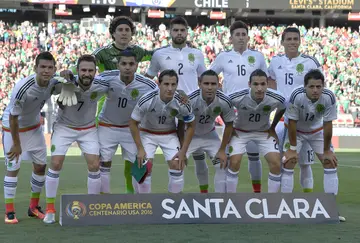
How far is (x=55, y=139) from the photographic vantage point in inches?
295

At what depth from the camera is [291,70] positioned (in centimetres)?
863

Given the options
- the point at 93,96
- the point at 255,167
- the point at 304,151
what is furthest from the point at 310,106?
the point at 93,96

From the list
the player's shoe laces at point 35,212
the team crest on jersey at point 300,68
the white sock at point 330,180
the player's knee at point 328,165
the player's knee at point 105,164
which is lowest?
the player's shoe laces at point 35,212

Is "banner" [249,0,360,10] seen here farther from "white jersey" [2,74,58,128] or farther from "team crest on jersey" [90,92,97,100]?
"white jersey" [2,74,58,128]

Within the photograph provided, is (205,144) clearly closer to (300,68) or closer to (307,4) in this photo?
(300,68)

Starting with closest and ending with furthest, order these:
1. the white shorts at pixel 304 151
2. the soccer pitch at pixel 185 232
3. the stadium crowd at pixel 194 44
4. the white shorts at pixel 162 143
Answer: the soccer pitch at pixel 185 232 → the white shorts at pixel 162 143 → the white shorts at pixel 304 151 → the stadium crowd at pixel 194 44

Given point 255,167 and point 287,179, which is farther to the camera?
point 255,167

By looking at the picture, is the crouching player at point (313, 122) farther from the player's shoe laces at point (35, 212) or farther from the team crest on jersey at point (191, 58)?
the player's shoe laces at point (35, 212)

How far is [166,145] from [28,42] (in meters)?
25.6

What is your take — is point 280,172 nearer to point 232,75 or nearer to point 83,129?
point 232,75

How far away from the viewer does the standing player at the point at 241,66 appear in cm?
876

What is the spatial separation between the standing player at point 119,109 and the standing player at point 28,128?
30.5 inches

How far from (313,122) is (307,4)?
30028 mm

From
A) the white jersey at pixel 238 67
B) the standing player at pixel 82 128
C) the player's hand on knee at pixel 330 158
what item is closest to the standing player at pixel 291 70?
the white jersey at pixel 238 67
